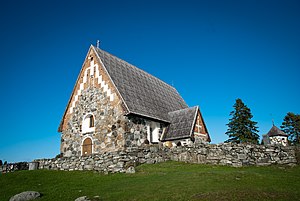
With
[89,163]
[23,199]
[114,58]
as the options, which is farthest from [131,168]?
[114,58]

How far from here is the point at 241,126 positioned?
3778 cm

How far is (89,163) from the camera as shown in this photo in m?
17.1

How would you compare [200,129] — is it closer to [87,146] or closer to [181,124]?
[181,124]

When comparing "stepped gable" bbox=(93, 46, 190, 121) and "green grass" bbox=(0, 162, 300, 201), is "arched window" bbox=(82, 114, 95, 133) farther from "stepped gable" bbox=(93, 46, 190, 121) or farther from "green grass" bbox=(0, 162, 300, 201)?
"green grass" bbox=(0, 162, 300, 201)

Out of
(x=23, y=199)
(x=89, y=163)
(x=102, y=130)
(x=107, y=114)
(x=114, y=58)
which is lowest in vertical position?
(x=23, y=199)

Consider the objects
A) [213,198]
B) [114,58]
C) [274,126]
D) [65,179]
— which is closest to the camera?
[213,198]

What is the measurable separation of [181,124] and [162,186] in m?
13.5

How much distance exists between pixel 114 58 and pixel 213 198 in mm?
21063

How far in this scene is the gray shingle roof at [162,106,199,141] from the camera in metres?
22.5

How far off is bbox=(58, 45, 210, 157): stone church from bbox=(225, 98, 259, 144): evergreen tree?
12.9 metres

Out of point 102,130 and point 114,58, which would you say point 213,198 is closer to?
point 102,130

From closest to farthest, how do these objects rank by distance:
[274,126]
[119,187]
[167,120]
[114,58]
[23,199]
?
[23,199], [119,187], [167,120], [114,58], [274,126]

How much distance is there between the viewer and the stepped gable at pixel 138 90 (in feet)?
72.0

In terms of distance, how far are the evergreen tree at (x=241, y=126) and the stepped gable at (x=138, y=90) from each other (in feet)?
39.6
